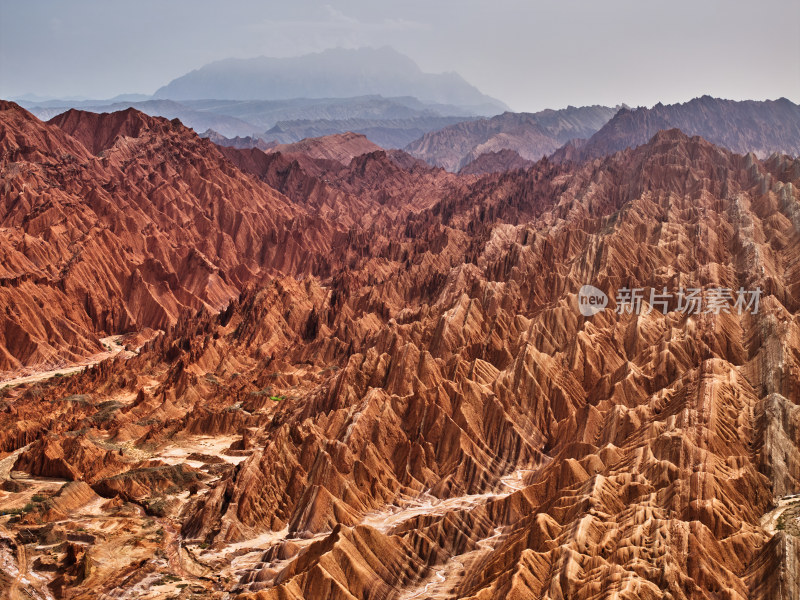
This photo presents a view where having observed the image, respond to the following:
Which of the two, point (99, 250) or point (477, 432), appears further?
point (99, 250)

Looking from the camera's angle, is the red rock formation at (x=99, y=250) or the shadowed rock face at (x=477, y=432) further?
the red rock formation at (x=99, y=250)

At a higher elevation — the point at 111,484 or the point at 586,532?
the point at 586,532

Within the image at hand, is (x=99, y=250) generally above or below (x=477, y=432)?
above

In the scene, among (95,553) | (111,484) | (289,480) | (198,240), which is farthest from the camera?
(198,240)

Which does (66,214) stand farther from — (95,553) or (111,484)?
(95,553)

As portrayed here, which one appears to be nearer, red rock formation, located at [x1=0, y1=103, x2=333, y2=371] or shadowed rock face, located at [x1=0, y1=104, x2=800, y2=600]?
shadowed rock face, located at [x1=0, y1=104, x2=800, y2=600]

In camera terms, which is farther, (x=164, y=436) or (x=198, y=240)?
(x=198, y=240)

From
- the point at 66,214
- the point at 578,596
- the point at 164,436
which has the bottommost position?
the point at 164,436

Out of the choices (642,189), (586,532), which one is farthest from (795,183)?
(586,532)
